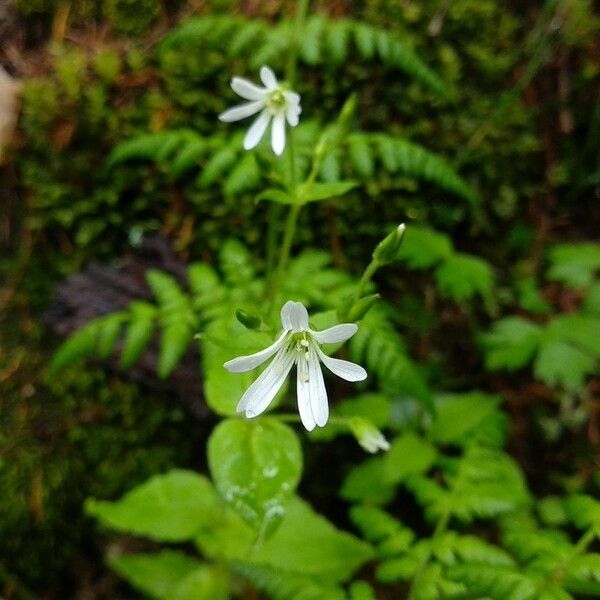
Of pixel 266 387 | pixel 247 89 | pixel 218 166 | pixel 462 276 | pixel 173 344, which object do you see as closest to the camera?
pixel 266 387

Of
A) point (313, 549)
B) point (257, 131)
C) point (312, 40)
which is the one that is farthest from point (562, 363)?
point (312, 40)

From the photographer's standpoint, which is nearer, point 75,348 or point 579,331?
point 75,348

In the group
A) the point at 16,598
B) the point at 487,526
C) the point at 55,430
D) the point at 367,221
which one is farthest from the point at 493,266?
the point at 16,598

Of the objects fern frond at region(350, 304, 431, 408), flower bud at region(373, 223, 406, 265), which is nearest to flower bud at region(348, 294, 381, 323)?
flower bud at region(373, 223, 406, 265)

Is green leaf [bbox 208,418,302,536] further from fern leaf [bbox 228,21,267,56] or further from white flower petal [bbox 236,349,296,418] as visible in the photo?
fern leaf [bbox 228,21,267,56]

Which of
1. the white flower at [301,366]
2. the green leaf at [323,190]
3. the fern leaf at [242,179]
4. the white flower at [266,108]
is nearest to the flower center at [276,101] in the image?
the white flower at [266,108]

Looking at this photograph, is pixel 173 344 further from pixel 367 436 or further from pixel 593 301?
pixel 593 301

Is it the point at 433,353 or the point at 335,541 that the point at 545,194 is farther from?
the point at 335,541
